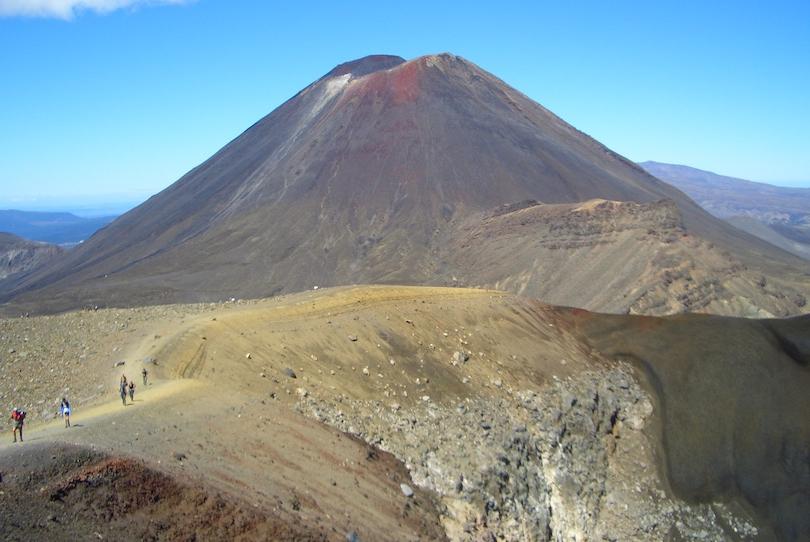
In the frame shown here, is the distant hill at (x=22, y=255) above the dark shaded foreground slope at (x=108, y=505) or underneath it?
underneath

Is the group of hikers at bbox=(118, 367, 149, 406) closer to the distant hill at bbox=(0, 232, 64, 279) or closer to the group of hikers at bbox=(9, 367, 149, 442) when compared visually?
the group of hikers at bbox=(9, 367, 149, 442)

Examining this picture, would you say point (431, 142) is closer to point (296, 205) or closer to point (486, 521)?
point (296, 205)

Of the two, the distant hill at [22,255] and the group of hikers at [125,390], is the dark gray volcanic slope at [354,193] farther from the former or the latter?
the group of hikers at [125,390]

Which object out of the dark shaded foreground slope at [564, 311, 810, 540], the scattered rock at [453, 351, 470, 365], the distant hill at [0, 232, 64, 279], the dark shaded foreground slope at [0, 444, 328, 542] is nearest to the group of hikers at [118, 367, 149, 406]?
the dark shaded foreground slope at [0, 444, 328, 542]

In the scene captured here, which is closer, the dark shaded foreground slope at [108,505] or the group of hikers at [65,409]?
the dark shaded foreground slope at [108,505]

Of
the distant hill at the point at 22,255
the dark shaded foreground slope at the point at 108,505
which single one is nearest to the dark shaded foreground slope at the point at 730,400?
the dark shaded foreground slope at the point at 108,505

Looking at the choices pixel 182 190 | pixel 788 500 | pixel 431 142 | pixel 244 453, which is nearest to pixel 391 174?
pixel 431 142
